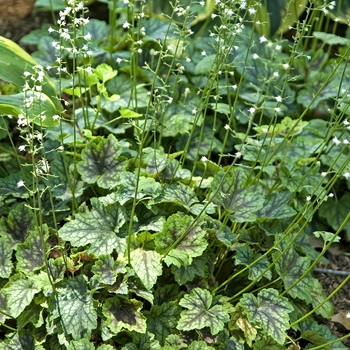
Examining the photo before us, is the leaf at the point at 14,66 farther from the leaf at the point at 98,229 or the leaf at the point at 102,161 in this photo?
the leaf at the point at 98,229

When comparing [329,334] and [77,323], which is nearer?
[77,323]

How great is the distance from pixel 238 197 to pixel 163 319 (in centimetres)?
58

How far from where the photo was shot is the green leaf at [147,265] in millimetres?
2154

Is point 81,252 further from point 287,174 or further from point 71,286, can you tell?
point 287,174

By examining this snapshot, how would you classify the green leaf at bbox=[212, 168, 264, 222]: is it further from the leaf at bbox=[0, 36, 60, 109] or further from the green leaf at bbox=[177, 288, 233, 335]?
the leaf at bbox=[0, 36, 60, 109]

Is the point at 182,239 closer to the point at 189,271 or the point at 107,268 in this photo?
the point at 189,271

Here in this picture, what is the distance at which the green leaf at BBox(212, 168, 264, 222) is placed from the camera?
94.7 inches

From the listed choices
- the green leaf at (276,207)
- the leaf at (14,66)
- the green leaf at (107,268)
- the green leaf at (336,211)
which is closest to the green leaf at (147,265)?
the green leaf at (107,268)

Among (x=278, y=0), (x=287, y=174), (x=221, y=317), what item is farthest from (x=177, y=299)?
(x=278, y=0)

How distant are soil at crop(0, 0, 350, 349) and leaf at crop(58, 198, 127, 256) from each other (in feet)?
3.63

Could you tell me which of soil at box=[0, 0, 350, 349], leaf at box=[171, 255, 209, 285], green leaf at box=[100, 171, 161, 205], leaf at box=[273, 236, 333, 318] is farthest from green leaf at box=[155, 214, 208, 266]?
soil at box=[0, 0, 350, 349]

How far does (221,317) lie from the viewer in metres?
2.20

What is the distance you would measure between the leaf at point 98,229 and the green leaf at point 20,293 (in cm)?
22

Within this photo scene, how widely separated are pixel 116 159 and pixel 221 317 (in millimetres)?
801
